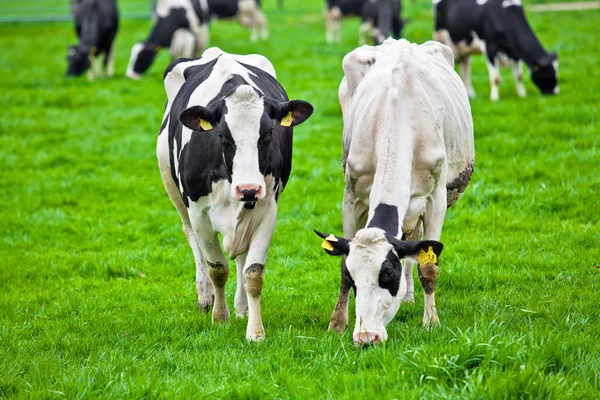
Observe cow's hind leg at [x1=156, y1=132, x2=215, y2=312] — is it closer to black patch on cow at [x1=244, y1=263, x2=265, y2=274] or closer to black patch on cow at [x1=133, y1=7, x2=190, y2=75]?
black patch on cow at [x1=244, y1=263, x2=265, y2=274]

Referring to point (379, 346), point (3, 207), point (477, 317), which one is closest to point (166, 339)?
point (379, 346)

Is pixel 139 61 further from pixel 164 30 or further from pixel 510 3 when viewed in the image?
pixel 510 3

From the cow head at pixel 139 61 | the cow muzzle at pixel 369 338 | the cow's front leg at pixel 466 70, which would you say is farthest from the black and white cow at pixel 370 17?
A: the cow muzzle at pixel 369 338

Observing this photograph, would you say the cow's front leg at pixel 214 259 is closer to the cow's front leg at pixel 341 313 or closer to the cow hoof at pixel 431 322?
the cow's front leg at pixel 341 313

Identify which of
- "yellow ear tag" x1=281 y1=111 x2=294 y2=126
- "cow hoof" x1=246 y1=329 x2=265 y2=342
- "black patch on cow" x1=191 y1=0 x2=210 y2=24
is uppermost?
"yellow ear tag" x1=281 y1=111 x2=294 y2=126

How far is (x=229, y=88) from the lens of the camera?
5.80 meters

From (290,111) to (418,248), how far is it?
4.49 feet

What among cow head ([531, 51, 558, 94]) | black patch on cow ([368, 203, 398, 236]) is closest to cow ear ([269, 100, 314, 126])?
black patch on cow ([368, 203, 398, 236])

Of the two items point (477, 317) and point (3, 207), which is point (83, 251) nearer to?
point (3, 207)

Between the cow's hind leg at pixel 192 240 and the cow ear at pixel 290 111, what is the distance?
1472 millimetres

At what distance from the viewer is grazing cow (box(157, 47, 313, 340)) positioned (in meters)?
5.34

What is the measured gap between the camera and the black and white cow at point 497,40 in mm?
13742

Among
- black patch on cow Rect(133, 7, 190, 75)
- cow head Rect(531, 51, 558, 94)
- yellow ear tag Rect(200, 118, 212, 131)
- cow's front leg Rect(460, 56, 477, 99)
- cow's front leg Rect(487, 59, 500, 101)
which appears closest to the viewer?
yellow ear tag Rect(200, 118, 212, 131)

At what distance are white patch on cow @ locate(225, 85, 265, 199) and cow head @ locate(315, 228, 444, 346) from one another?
740 millimetres
